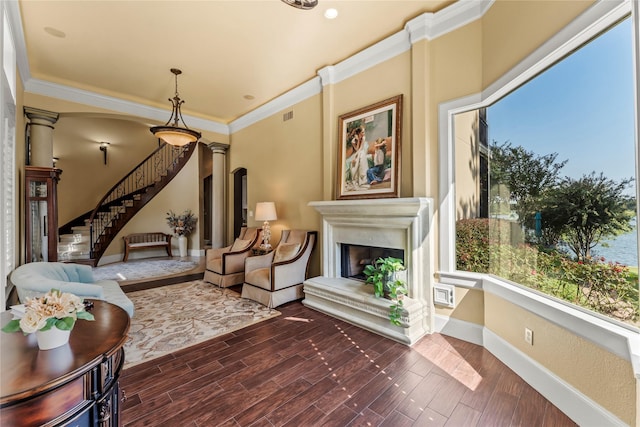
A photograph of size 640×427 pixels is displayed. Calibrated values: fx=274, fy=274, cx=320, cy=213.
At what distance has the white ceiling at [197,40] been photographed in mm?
2938

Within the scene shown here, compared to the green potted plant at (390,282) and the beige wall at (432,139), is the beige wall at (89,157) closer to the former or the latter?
the beige wall at (432,139)

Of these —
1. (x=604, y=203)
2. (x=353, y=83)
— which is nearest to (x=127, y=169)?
(x=353, y=83)

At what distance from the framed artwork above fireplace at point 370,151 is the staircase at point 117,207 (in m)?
5.47

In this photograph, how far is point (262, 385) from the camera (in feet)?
7.03

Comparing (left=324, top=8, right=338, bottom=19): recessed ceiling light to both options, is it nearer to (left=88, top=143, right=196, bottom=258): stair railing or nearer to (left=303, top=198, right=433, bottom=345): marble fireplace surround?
(left=303, top=198, right=433, bottom=345): marble fireplace surround

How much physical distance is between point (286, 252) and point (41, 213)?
11.6 feet

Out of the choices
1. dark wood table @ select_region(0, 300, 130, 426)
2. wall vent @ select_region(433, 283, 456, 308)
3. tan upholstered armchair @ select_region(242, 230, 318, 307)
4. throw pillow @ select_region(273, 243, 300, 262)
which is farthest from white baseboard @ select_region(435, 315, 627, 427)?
dark wood table @ select_region(0, 300, 130, 426)

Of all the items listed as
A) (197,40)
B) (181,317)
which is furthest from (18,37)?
(181,317)

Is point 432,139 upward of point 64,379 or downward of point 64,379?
upward

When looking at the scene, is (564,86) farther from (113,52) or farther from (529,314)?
(113,52)

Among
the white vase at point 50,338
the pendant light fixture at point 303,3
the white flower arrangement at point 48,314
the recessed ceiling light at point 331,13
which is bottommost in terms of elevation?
the white vase at point 50,338

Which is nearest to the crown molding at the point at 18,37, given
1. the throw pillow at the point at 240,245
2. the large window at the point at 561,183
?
the throw pillow at the point at 240,245

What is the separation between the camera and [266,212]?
494 centimetres

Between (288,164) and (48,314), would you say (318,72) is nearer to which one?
(288,164)
